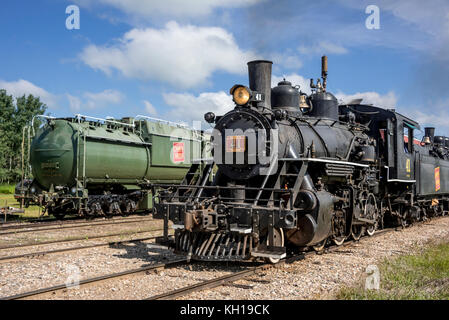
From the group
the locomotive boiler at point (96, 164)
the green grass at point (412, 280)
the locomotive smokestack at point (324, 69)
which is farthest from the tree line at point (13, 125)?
the green grass at point (412, 280)

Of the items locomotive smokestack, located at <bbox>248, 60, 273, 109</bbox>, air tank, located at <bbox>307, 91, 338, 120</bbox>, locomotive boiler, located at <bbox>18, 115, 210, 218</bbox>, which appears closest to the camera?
locomotive smokestack, located at <bbox>248, 60, 273, 109</bbox>

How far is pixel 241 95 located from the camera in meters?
8.92

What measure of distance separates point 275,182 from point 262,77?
8.47 ft

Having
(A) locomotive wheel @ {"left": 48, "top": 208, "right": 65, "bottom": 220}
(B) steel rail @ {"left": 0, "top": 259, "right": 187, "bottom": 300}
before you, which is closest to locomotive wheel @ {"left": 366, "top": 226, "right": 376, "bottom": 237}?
(B) steel rail @ {"left": 0, "top": 259, "right": 187, "bottom": 300}

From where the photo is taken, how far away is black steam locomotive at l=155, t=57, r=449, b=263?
762 centimetres

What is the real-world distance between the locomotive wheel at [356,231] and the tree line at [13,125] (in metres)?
44.6

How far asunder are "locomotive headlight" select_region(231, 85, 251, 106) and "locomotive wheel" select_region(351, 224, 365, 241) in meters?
4.68

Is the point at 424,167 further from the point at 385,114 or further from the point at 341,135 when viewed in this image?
the point at 341,135

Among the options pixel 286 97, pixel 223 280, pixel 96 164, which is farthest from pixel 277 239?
pixel 96 164

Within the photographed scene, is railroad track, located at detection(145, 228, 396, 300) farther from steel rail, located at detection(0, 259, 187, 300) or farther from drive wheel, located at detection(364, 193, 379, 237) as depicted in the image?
drive wheel, located at detection(364, 193, 379, 237)

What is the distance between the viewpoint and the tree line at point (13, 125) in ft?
157

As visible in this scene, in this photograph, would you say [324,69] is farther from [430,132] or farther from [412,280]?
[430,132]

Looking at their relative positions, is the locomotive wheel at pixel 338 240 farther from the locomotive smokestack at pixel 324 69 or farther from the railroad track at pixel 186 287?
the locomotive smokestack at pixel 324 69
